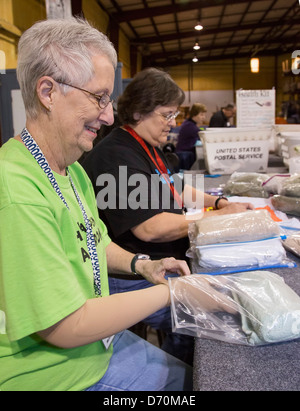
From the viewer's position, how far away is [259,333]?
0.79 meters

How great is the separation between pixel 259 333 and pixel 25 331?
492mm

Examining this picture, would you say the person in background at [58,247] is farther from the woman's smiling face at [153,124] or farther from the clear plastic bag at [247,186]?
the clear plastic bag at [247,186]

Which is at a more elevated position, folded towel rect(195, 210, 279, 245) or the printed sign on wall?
the printed sign on wall

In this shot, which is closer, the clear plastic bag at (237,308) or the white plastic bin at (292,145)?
the clear plastic bag at (237,308)

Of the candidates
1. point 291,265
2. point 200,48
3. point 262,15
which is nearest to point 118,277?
point 291,265

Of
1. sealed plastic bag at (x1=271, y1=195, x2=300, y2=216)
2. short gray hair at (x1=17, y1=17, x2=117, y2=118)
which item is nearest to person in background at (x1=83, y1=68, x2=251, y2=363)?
sealed plastic bag at (x1=271, y1=195, x2=300, y2=216)

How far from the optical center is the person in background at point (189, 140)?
6.93 metres

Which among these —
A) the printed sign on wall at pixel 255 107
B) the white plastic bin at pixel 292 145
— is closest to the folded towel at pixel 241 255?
the white plastic bin at pixel 292 145

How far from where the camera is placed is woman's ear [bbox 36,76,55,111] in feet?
2.82

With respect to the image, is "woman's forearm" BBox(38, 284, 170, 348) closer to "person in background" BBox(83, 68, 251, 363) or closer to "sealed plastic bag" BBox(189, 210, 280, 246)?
"sealed plastic bag" BBox(189, 210, 280, 246)

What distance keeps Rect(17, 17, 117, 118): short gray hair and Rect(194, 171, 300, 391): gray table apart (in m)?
0.70

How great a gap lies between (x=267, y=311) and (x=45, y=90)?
73cm

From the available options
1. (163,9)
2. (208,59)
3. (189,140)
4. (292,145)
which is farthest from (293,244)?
(208,59)

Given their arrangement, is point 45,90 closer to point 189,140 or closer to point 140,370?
point 140,370
